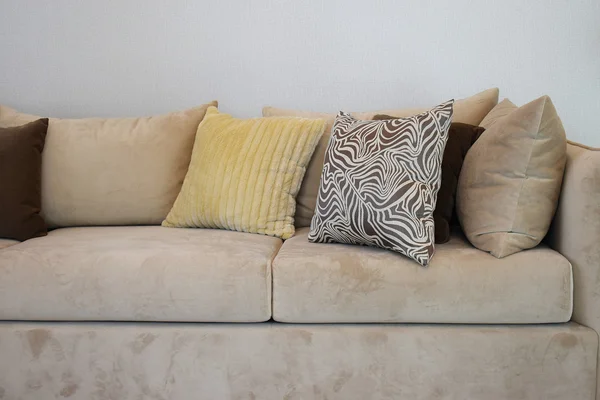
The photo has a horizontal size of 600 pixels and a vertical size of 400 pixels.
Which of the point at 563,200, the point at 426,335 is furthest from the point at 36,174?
the point at 563,200

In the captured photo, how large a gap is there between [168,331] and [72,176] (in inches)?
36.5

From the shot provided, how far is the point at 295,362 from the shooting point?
1.79 metres

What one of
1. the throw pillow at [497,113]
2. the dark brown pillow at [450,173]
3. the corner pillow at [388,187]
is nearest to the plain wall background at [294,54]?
the throw pillow at [497,113]

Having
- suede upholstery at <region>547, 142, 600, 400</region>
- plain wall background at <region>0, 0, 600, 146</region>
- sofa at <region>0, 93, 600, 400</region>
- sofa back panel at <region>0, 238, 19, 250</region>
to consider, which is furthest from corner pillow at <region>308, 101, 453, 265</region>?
sofa back panel at <region>0, 238, 19, 250</region>

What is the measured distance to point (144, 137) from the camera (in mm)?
2475

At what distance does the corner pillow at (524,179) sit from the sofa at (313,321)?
0.15 feet

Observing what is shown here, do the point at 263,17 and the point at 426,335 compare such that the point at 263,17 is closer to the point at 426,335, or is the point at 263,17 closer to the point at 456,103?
the point at 456,103

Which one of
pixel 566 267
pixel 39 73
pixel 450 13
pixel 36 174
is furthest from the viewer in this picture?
pixel 39 73

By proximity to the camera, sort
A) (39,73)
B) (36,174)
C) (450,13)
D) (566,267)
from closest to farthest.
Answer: (566,267), (36,174), (450,13), (39,73)

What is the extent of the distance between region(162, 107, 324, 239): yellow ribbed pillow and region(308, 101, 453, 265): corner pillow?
230 mm

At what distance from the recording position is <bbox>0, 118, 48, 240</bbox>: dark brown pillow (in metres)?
2.23

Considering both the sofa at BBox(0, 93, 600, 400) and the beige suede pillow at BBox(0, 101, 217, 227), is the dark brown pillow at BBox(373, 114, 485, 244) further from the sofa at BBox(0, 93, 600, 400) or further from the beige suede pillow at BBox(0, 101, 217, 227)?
the beige suede pillow at BBox(0, 101, 217, 227)

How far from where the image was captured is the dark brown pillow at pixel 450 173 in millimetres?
2010

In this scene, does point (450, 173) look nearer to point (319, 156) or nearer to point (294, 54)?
point (319, 156)
